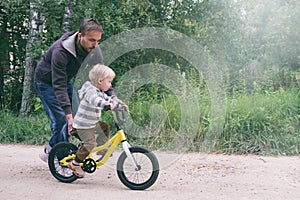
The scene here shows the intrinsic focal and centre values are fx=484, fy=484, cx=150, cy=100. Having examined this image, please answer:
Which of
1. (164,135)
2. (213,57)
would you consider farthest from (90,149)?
(213,57)

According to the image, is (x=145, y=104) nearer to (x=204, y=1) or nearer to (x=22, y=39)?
(x=204, y=1)

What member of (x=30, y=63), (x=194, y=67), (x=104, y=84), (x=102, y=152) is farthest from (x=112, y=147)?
(x=30, y=63)

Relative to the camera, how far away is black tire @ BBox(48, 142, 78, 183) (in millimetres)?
4707

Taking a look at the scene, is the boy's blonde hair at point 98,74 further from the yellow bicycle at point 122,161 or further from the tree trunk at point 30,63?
the tree trunk at point 30,63

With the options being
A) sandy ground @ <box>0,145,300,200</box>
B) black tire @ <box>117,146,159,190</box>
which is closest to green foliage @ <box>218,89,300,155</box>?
sandy ground @ <box>0,145,300,200</box>

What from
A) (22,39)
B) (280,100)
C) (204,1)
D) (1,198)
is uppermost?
(204,1)

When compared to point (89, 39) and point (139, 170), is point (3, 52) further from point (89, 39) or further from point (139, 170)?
point (139, 170)

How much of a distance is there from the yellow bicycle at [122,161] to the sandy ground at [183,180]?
0.29ft

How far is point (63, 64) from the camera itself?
4492mm

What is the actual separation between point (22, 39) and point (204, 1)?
3819 mm

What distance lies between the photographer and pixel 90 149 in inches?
177

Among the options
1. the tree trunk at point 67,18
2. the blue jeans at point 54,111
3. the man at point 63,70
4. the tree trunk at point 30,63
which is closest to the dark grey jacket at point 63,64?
the man at point 63,70

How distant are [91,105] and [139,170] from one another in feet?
2.39

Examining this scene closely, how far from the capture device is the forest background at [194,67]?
258 inches
